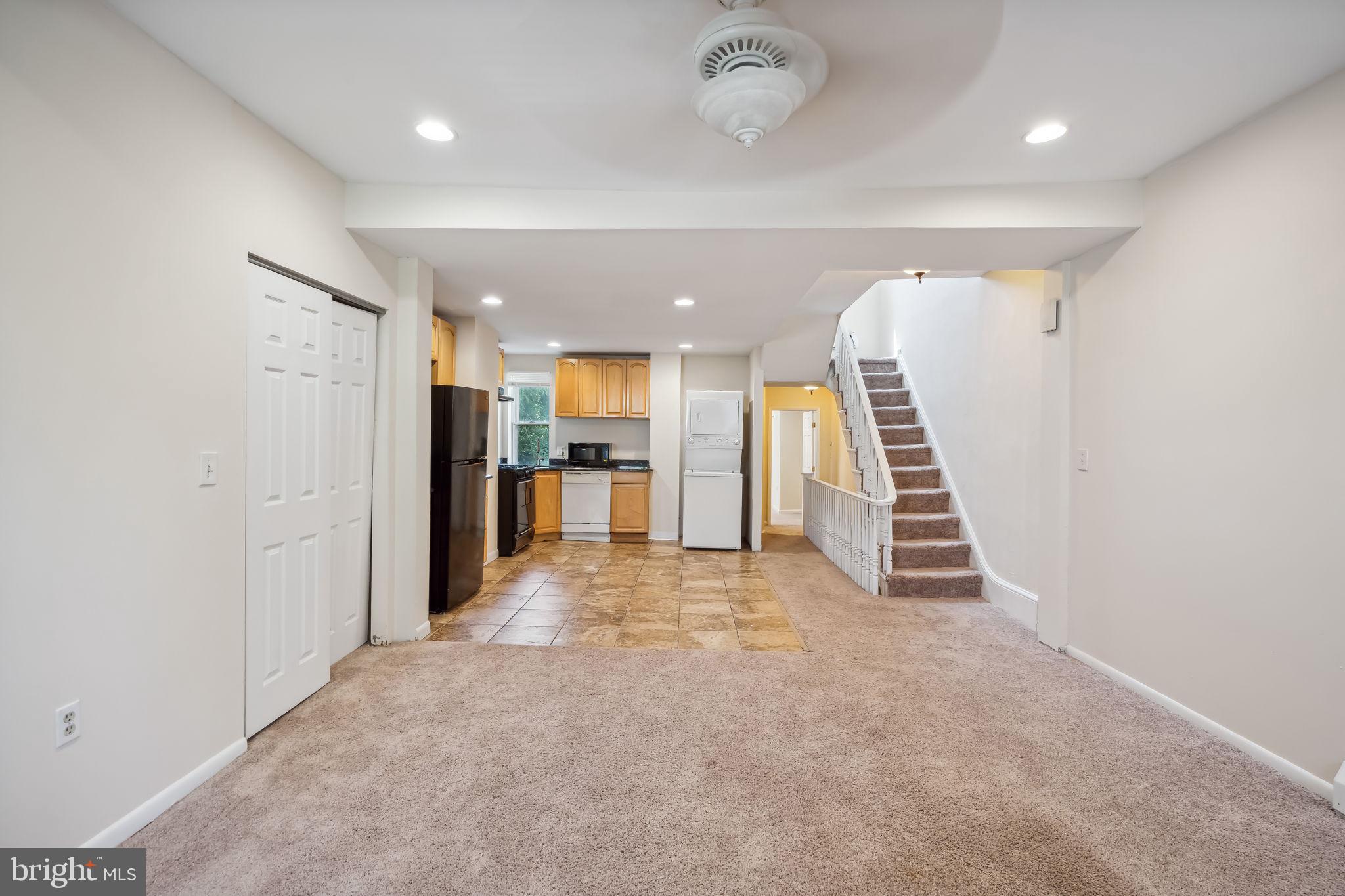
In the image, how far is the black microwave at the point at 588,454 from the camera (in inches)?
272

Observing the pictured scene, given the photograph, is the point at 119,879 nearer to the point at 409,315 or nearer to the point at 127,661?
the point at 127,661

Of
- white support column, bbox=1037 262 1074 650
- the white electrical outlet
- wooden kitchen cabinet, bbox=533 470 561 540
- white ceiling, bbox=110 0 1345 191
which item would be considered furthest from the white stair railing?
the white electrical outlet

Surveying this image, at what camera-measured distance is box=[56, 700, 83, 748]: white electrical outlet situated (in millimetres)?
1492

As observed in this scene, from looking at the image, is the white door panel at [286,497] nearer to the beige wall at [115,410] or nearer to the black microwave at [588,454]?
the beige wall at [115,410]

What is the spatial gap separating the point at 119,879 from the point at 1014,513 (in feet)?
15.5

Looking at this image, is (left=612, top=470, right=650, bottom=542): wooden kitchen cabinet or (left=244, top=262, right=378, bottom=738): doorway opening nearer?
(left=244, top=262, right=378, bottom=738): doorway opening

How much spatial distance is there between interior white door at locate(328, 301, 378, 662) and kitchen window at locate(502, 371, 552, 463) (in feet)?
13.8

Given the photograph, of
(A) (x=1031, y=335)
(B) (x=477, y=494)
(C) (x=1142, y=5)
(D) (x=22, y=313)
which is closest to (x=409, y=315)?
(B) (x=477, y=494)

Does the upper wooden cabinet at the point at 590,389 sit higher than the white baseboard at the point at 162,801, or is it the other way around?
the upper wooden cabinet at the point at 590,389

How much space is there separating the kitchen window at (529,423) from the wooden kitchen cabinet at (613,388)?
36.0 inches

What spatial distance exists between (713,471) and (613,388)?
1647mm

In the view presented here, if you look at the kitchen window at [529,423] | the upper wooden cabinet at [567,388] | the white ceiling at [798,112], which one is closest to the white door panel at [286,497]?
the white ceiling at [798,112]

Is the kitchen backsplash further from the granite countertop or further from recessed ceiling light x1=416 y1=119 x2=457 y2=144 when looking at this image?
recessed ceiling light x1=416 y1=119 x2=457 y2=144

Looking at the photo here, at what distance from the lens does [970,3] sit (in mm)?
1538
